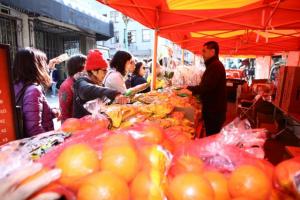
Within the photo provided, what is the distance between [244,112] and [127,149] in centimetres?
634

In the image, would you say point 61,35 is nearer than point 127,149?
No

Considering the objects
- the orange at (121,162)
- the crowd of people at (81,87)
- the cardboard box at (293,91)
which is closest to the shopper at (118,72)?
the crowd of people at (81,87)

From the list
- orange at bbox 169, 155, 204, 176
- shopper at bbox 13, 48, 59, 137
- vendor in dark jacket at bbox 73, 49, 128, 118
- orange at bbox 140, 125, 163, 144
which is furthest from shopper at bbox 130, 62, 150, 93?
orange at bbox 169, 155, 204, 176

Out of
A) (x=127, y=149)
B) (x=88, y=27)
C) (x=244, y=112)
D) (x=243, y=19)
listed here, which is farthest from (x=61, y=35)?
(x=127, y=149)

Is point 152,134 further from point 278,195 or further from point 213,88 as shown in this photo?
point 213,88

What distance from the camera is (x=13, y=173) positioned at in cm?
61

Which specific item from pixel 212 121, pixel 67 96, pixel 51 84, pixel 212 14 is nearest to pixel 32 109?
pixel 51 84

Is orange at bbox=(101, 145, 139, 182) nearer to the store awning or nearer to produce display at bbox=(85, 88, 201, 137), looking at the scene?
produce display at bbox=(85, 88, 201, 137)

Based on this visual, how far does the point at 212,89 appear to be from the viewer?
11.0ft

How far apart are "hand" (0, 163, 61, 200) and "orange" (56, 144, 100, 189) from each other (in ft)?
0.13

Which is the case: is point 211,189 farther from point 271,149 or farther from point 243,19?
point 271,149

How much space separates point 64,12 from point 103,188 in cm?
637

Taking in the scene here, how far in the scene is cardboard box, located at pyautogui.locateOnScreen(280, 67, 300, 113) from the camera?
376 centimetres

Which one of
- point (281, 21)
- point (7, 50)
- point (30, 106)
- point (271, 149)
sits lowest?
point (271, 149)
